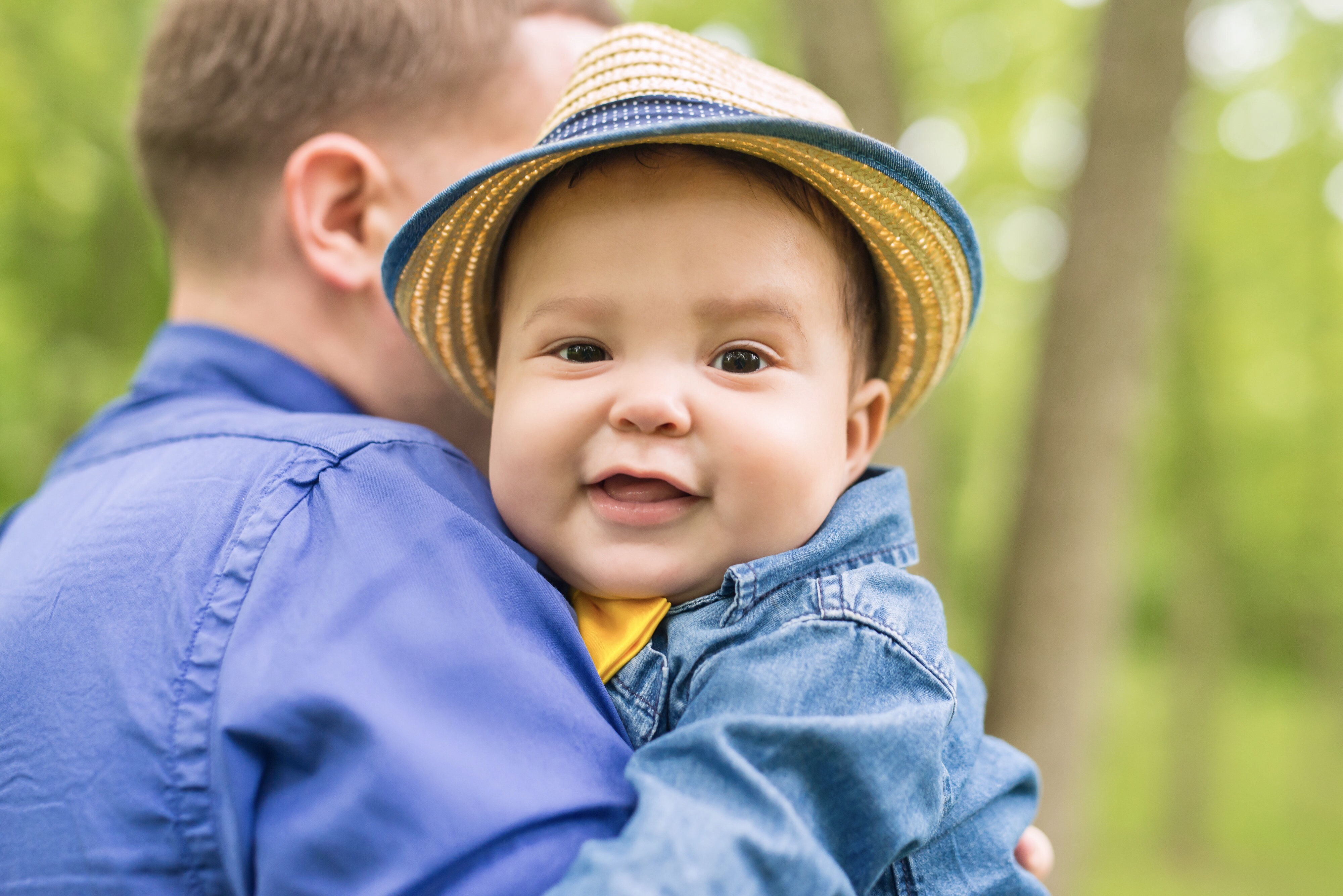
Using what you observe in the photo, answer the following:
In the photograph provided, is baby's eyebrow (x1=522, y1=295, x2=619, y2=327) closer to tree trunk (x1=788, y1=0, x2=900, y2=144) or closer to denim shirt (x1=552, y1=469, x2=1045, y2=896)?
denim shirt (x1=552, y1=469, x2=1045, y2=896)

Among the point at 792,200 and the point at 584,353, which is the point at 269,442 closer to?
the point at 584,353

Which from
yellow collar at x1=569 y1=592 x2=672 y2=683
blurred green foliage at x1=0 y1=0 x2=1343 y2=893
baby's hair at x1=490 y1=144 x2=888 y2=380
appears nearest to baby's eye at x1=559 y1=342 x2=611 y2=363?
baby's hair at x1=490 y1=144 x2=888 y2=380

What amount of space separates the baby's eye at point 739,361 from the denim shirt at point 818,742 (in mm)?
257

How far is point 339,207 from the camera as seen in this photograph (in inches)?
82.6

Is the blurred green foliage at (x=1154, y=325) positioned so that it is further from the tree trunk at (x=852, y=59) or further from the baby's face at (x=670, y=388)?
the baby's face at (x=670, y=388)

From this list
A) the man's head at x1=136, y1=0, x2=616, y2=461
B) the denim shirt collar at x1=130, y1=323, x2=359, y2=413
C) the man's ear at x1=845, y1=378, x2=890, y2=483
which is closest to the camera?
the man's ear at x1=845, y1=378, x2=890, y2=483

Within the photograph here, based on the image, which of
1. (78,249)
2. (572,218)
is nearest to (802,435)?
(572,218)

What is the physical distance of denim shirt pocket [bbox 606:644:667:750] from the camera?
1.41m

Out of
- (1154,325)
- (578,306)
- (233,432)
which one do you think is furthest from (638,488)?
(1154,325)

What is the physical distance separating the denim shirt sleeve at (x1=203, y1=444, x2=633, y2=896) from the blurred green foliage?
11.2ft

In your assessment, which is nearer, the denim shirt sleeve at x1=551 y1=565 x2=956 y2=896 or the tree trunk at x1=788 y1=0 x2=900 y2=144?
the denim shirt sleeve at x1=551 y1=565 x2=956 y2=896

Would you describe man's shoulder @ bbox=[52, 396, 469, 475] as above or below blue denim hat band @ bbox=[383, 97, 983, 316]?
below

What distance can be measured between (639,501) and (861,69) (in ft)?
10.1

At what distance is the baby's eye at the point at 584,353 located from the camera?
1548 mm
